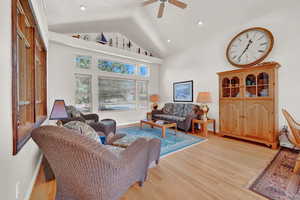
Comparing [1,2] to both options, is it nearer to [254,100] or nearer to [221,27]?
[254,100]

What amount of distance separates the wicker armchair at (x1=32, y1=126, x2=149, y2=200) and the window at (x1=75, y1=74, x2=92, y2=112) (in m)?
3.49

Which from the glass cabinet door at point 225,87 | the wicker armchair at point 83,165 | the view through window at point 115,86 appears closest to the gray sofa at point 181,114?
the glass cabinet door at point 225,87

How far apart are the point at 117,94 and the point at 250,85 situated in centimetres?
423

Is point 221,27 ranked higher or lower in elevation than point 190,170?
higher

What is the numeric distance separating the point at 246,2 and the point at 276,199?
3.70 metres

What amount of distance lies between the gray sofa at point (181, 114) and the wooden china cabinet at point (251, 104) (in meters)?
0.80

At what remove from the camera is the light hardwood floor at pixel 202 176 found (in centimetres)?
147

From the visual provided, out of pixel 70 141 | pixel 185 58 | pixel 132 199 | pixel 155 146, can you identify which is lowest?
pixel 132 199

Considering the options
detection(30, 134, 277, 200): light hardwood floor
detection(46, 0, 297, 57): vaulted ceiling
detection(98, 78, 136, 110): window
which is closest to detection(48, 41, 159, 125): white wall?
detection(98, 78, 136, 110): window

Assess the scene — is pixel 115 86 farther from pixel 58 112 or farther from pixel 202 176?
pixel 202 176

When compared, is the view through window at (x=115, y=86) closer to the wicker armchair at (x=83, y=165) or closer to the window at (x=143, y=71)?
the window at (x=143, y=71)

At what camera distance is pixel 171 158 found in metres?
2.36

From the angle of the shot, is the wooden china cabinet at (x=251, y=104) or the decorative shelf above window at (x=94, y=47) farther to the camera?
the decorative shelf above window at (x=94, y=47)

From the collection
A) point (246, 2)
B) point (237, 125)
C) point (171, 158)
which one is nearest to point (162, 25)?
point (246, 2)
